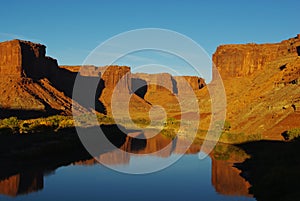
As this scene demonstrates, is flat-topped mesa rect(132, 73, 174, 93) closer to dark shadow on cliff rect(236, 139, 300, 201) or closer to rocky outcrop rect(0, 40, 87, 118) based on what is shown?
rocky outcrop rect(0, 40, 87, 118)

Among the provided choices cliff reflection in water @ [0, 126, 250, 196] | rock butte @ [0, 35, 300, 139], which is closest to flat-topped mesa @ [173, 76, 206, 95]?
rock butte @ [0, 35, 300, 139]

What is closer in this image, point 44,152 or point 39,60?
point 44,152

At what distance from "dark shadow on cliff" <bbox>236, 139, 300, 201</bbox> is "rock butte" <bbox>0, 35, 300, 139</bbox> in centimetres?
965

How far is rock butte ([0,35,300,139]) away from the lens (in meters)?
43.6

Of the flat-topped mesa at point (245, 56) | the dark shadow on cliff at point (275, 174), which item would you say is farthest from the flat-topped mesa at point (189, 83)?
the dark shadow on cliff at point (275, 174)

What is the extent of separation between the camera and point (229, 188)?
21.3 meters

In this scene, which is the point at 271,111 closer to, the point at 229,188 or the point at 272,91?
the point at 272,91

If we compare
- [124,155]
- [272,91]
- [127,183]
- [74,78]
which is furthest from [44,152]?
[74,78]

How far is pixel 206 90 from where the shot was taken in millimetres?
98938

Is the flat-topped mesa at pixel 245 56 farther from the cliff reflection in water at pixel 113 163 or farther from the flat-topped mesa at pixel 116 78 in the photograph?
the cliff reflection in water at pixel 113 163

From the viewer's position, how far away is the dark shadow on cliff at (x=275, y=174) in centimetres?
1600

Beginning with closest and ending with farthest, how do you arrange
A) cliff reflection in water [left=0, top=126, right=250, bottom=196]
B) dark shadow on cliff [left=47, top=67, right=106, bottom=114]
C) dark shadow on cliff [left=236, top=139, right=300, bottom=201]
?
1. dark shadow on cliff [left=236, top=139, right=300, bottom=201]
2. cliff reflection in water [left=0, top=126, right=250, bottom=196]
3. dark shadow on cliff [left=47, top=67, right=106, bottom=114]

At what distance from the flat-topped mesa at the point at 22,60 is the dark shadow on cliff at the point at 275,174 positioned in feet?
220

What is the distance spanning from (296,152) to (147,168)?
11.8 metres
